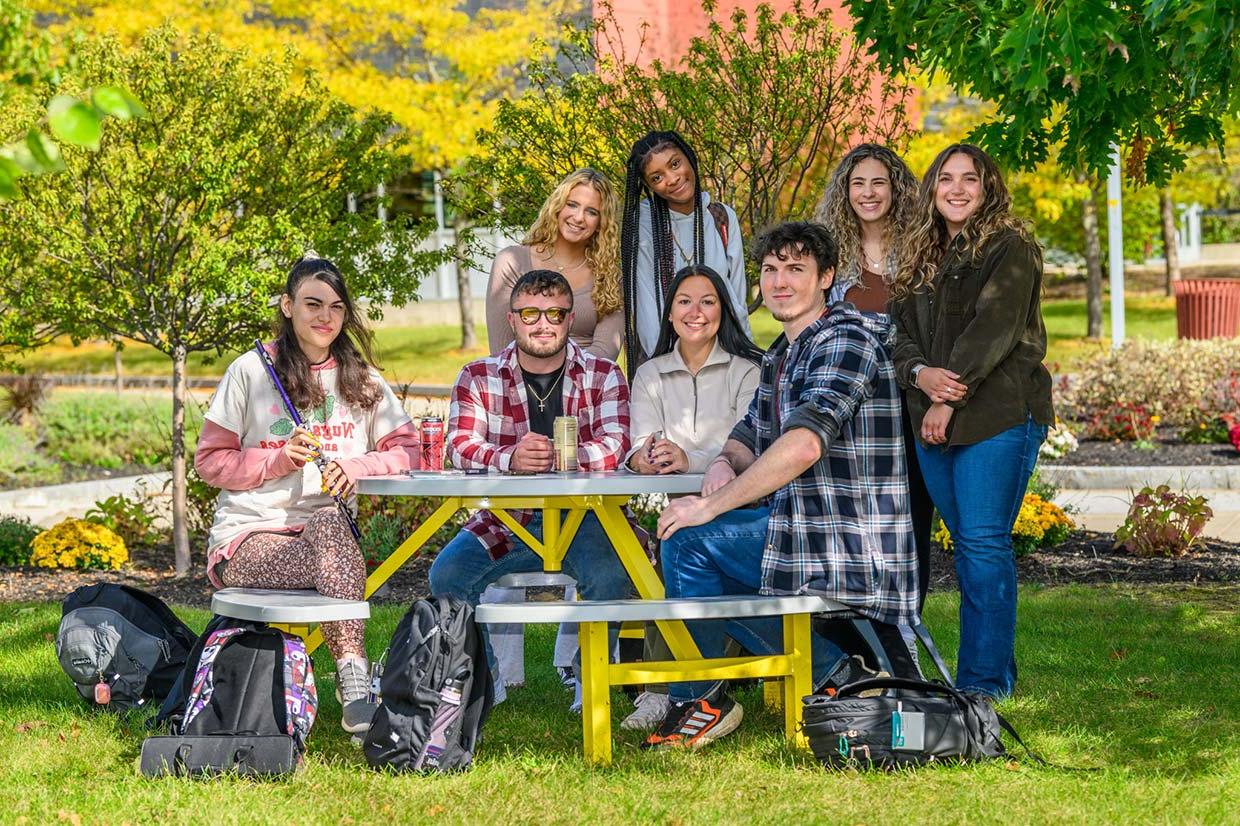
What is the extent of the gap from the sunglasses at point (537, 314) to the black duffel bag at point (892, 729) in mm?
1615

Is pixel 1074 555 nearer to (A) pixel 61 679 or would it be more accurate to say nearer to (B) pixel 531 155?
(B) pixel 531 155

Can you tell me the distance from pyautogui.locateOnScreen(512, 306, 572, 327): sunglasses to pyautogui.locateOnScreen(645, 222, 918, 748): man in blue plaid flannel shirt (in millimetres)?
771

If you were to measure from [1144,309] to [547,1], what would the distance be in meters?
12.2

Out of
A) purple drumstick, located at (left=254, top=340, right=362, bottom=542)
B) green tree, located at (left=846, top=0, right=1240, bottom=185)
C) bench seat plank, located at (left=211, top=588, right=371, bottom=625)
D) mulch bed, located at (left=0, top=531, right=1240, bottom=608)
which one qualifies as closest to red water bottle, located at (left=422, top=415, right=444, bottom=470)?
purple drumstick, located at (left=254, top=340, right=362, bottom=542)

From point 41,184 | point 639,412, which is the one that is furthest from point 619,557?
point 41,184

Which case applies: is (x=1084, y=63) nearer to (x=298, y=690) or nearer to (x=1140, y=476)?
(x=298, y=690)

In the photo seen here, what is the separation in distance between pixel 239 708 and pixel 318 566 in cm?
55

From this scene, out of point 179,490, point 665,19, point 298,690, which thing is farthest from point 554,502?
point 665,19

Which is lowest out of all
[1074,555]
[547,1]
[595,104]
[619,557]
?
[1074,555]

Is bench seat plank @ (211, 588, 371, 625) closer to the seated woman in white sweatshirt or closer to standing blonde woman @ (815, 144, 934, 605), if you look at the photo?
the seated woman in white sweatshirt

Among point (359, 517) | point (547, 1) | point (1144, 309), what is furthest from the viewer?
point (1144, 309)

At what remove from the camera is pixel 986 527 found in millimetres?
5094

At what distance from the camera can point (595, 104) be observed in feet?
27.0

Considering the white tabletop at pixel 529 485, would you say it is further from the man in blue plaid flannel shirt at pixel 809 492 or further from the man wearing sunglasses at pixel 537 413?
the man wearing sunglasses at pixel 537 413
